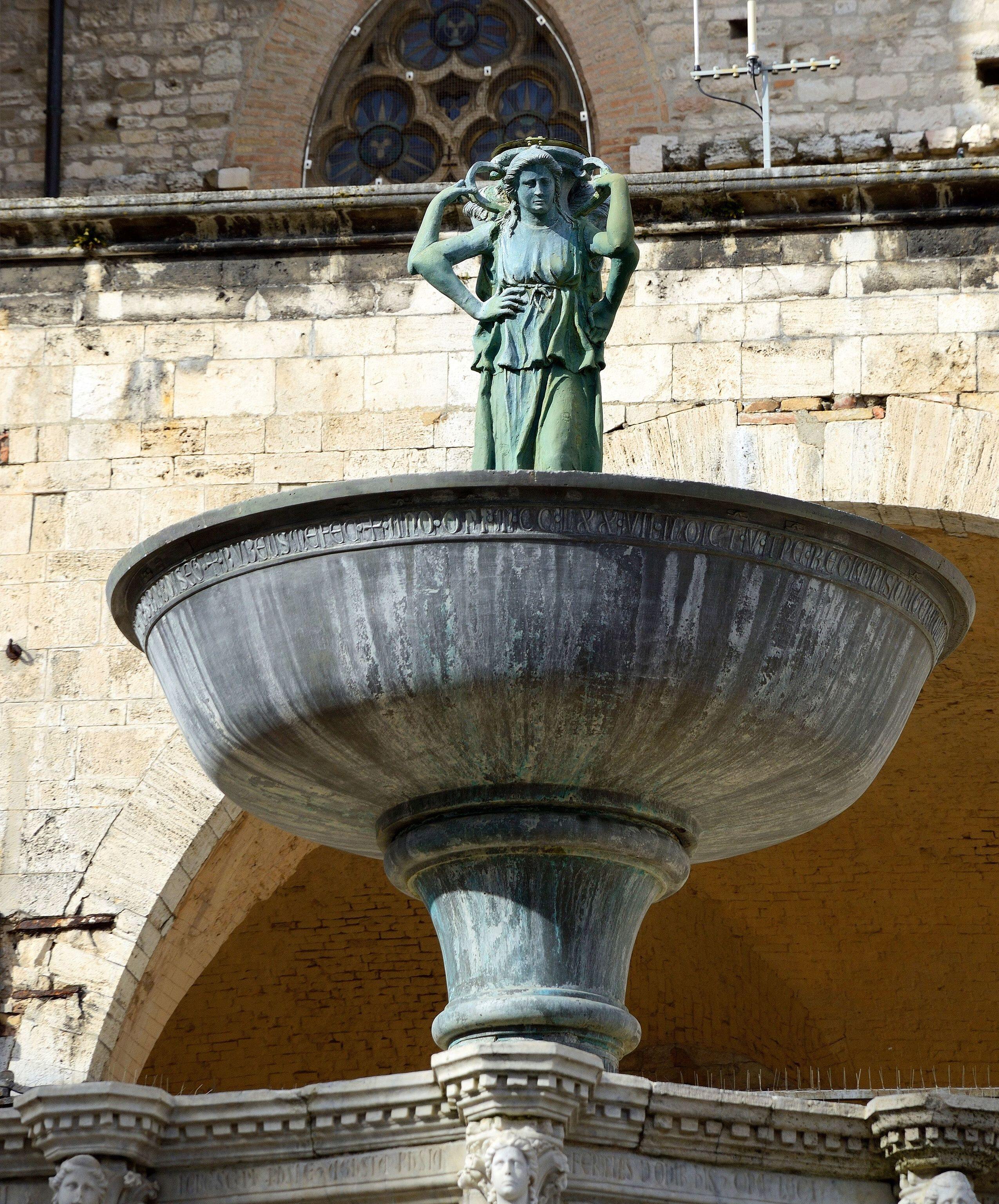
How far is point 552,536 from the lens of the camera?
4105 mm

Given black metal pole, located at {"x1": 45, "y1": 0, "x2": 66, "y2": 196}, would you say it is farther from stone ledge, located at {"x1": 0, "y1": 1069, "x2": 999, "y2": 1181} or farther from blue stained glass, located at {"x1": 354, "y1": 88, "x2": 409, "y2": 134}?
stone ledge, located at {"x1": 0, "y1": 1069, "x2": 999, "y2": 1181}

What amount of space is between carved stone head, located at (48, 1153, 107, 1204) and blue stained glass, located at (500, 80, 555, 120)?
27.7ft

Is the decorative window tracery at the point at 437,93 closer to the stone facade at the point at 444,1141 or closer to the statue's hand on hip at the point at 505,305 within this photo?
the statue's hand on hip at the point at 505,305

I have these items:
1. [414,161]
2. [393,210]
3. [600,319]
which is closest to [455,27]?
[414,161]

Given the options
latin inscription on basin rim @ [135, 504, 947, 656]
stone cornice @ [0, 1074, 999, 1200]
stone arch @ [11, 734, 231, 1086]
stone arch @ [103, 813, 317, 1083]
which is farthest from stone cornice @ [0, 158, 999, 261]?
stone cornice @ [0, 1074, 999, 1200]

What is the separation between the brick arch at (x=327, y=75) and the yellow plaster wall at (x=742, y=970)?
12.4ft

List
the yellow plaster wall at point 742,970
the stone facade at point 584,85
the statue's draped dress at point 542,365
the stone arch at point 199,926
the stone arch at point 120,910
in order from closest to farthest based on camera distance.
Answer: the statue's draped dress at point 542,365
the stone arch at point 120,910
the stone arch at point 199,926
the yellow plaster wall at point 742,970
the stone facade at point 584,85

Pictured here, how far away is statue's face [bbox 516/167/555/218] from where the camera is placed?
479 centimetres

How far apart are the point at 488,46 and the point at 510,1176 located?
8.95 metres

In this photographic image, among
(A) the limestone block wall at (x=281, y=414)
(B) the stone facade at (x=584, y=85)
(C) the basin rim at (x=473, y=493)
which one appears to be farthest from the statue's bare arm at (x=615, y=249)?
(B) the stone facade at (x=584, y=85)

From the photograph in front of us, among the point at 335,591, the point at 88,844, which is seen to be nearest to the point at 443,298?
the point at 88,844

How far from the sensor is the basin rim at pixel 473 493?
410 cm

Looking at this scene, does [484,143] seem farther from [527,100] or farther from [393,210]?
[393,210]

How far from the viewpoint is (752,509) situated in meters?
4.15
